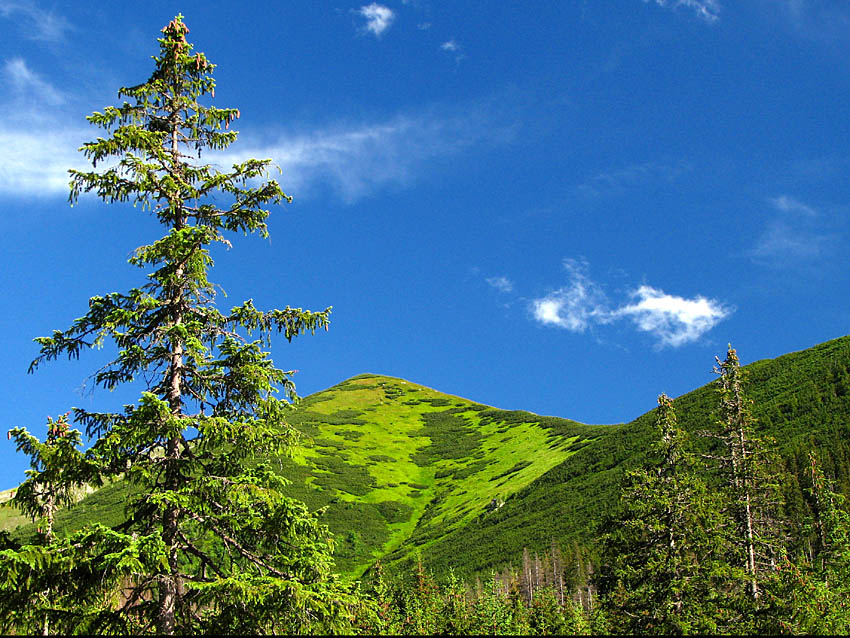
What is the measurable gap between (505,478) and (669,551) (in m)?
140

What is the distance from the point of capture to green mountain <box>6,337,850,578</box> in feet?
368

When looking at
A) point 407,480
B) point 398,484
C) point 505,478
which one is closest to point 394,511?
point 398,484

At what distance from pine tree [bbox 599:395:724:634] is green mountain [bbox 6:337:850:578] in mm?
70350

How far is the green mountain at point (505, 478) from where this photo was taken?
368ft

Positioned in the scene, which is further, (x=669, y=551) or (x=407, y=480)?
(x=407, y=480)

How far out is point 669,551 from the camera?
22.4 meters

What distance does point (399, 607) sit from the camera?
49781mm

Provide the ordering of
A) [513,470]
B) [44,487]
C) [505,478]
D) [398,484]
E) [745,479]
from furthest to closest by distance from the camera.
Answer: [513,470] → [398,484] → [505,478] → [745,479] → [44,487]

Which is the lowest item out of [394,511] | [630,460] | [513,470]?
[394,511]

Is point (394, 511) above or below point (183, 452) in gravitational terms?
below

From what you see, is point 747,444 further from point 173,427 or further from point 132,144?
point 132,144

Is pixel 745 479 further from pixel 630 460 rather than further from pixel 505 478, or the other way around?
pixel 505 478

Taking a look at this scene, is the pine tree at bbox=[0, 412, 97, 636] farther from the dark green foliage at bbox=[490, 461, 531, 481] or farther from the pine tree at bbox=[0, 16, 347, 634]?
the dark green foliage at bbox=[490, 461, 531, 481]

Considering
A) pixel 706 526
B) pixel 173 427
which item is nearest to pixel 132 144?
pixel 173 427
